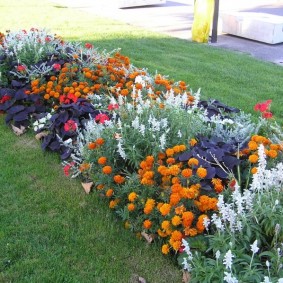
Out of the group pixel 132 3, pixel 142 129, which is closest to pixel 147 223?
pixel 142 129

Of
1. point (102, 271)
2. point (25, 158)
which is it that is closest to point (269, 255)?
point (102, 271)

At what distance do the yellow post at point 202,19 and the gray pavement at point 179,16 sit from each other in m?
0.29

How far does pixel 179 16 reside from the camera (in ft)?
43.0

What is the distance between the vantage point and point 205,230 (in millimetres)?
2799

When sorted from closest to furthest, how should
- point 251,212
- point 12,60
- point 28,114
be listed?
point 251,212 < point 28,114 < point 12,60

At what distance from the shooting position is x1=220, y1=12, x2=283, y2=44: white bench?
977cm

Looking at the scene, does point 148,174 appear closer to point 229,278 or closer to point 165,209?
point 165,209

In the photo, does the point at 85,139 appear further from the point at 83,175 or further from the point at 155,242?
the point at 155,242

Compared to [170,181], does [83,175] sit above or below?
below

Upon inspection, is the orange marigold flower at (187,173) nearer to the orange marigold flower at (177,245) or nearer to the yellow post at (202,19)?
the orange marigold flower at (177,245)

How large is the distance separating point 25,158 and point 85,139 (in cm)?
83

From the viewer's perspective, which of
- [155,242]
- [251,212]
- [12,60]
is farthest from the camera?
[12,60]

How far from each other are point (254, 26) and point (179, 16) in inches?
138

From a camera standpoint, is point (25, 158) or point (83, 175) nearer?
point (83, 175)
